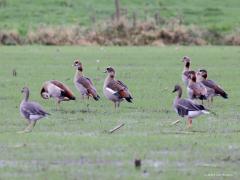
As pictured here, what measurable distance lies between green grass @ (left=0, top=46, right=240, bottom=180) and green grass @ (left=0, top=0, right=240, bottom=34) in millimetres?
25852

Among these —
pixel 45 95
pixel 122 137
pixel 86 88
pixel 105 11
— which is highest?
pixel 105 11

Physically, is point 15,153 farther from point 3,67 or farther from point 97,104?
point 3,67

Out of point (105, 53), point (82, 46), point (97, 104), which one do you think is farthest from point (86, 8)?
point (97, 104)

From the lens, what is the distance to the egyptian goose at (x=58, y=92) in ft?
58.4

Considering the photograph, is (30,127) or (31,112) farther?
(30,127)

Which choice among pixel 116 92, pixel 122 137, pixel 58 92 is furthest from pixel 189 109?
pixel 58 92

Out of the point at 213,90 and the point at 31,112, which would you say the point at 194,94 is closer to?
the point at 213,90

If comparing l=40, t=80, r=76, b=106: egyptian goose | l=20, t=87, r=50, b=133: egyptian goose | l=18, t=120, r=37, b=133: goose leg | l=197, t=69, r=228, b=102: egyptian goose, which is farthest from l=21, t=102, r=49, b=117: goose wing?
l=197, t=69, r=228, b=102: egyptian goose

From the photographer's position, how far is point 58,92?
1791 centimetres

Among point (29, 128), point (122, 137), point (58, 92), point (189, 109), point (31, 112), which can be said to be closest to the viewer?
point (122, 137)

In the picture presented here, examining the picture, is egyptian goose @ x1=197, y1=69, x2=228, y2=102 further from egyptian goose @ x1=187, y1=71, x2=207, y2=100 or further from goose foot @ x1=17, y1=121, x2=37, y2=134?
goose foot @ x1=17, y1=121, x2=37, y2=134

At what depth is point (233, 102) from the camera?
63.0ft

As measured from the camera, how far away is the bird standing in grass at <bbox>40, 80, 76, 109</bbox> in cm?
1781

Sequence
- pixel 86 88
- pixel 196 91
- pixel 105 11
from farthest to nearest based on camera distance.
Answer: pixel 105 11 → pixel 86 88 → pixel 196 91
